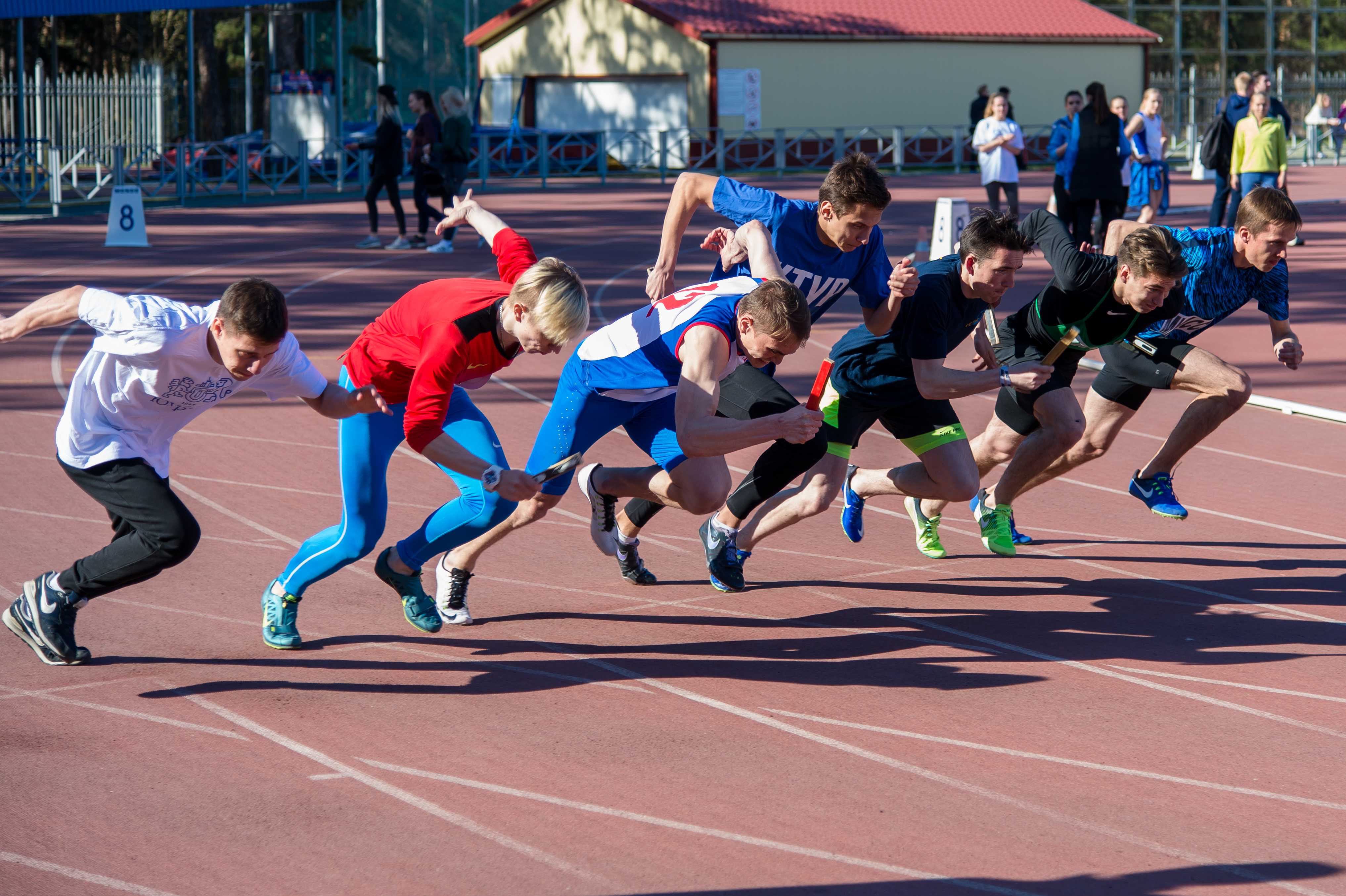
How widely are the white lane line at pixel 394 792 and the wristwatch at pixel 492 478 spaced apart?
1.03m

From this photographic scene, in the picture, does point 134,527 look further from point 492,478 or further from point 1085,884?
point 1085,884

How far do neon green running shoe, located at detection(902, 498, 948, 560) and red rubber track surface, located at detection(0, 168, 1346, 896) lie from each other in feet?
0.30

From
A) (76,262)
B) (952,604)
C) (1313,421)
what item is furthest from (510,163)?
(952,604)

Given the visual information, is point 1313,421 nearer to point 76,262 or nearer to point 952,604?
point 952,604

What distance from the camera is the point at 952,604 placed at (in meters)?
6.35

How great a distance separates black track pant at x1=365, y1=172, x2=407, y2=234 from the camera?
18.5m

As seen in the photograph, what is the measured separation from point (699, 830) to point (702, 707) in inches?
39.2

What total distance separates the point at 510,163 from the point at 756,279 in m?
29.2

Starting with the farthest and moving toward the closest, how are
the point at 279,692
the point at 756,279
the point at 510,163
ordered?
the point at 510,163 → the point at 756,279 → the point at 279,692

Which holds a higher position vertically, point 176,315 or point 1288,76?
point 1288,76

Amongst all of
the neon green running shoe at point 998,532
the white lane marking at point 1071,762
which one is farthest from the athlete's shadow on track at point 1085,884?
the neon green running shoe at point 998,532

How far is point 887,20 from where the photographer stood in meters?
40.1

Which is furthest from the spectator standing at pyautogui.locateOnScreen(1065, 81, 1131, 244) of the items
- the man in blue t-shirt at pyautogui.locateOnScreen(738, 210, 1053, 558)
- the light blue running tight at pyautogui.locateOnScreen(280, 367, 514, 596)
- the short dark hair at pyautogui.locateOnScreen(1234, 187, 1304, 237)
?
the light blue running tight at pyautogui.locateOnScreen(280, 367, 514, 596)

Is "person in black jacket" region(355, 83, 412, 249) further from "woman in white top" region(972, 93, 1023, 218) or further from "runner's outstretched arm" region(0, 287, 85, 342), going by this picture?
"runner's outstretched arm" region(0, 287, 85, 342)
